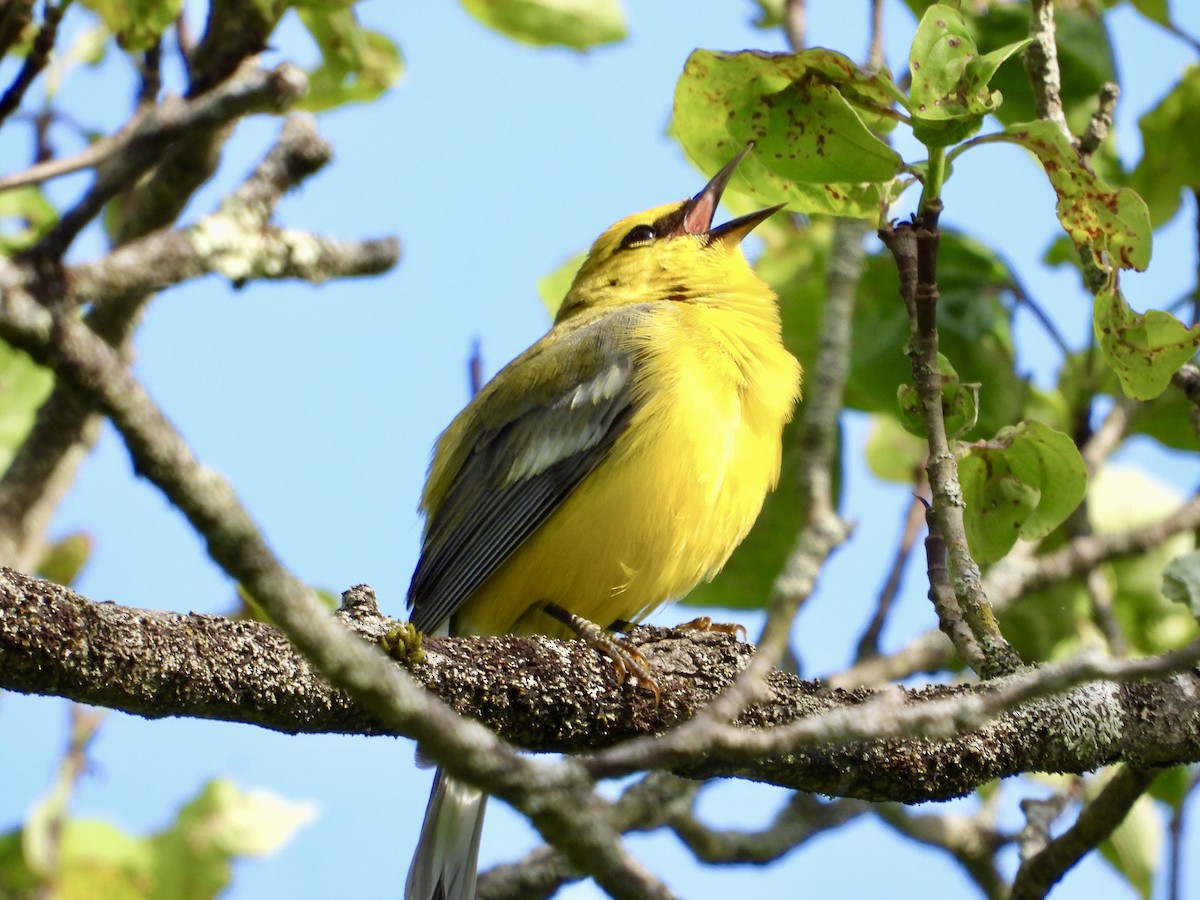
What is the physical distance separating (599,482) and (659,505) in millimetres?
293

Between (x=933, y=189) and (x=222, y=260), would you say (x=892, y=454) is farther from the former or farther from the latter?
(x=933, y=189)

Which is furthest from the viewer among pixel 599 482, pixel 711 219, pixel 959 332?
pixel 711 219

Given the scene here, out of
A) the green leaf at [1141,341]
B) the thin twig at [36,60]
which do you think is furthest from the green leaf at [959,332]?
the thin twig at [36,60]

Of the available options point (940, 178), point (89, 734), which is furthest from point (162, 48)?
point (940, 178)

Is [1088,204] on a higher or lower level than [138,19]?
lower

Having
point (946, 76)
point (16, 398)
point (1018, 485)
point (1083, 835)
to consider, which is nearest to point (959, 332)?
point (1018, 485)

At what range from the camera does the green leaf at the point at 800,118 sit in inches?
140

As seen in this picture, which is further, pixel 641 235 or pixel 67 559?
pixel 641 235

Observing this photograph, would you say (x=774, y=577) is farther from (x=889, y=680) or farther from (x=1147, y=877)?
(x=1147, y=877)

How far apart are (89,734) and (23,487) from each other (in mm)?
1082

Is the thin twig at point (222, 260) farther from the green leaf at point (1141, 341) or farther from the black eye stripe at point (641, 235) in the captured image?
the green leaf at point (1141, 341)

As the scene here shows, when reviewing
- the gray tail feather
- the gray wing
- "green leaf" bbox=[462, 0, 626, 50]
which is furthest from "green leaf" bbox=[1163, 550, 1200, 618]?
"green leaf" bbox=[462, 0, 626, 50]

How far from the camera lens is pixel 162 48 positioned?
6066 mm

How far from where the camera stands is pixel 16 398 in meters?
6.08
